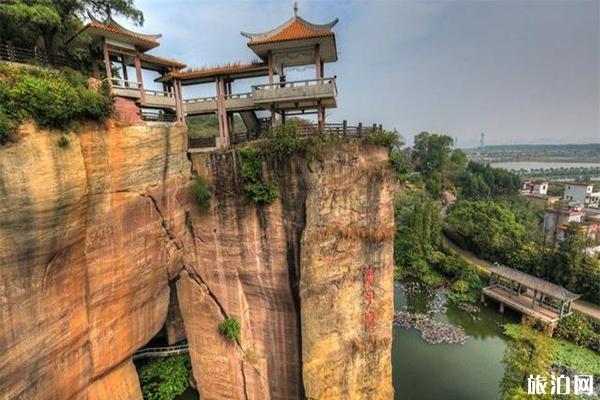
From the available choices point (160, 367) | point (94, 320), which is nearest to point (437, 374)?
point (160, 367)

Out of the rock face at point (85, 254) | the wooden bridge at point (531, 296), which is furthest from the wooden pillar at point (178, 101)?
the wooden bridge at point (531, 296)

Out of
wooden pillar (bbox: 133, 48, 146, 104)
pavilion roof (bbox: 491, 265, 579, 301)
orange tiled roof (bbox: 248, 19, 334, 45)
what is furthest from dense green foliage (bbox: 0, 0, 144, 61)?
pavilion roof (bbox: 491, 265, 579, 301)

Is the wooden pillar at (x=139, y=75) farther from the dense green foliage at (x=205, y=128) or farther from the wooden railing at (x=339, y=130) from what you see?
the wooden railing at (x=339, y=130)

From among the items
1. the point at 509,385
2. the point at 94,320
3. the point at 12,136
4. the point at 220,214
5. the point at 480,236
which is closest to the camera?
the point at 12,136

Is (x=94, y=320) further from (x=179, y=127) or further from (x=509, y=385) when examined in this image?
(x=509, y=385)

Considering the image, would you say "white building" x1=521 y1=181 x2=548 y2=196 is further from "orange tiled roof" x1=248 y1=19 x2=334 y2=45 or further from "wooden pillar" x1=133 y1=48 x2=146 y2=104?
"wooden pillar" x1=133 y1=48 x2=146 y2=104

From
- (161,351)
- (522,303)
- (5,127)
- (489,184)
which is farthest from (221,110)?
(489,184)
